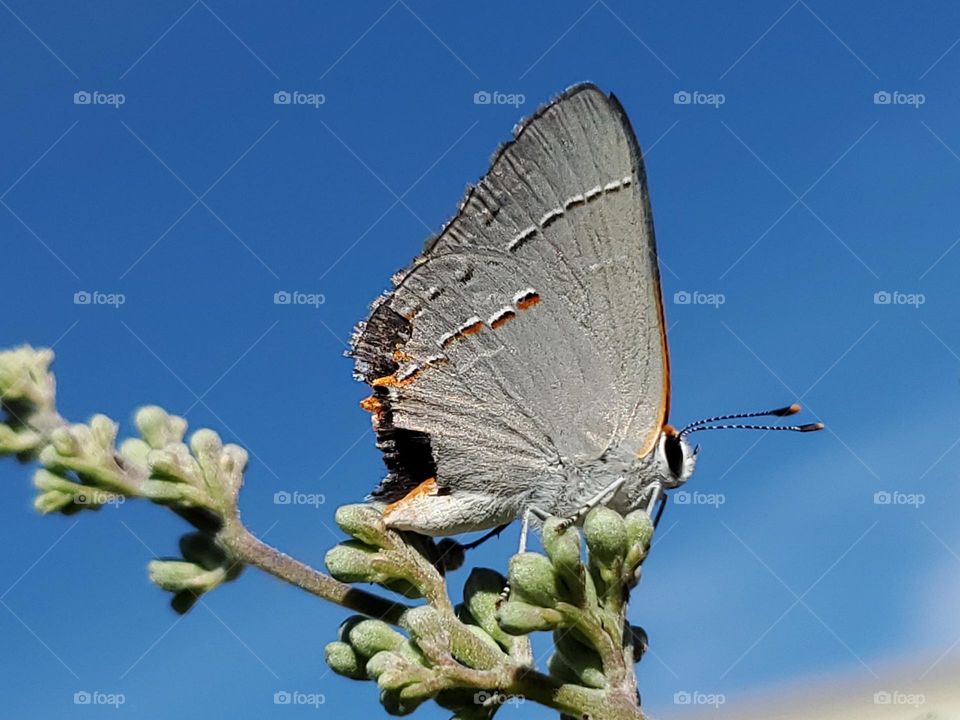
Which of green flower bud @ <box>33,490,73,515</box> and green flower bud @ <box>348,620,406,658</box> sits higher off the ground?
green flower bud @ <box>33,490,73,515</box>

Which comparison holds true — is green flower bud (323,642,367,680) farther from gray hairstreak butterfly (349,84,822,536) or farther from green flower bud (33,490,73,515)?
green flower bud (33,490,73,515)

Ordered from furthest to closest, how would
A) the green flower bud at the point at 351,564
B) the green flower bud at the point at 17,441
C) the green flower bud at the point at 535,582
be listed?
the green flower bud at the point at 17,441, the green flower bud at the point at 351,564, the green flower bud at the point at 535,582

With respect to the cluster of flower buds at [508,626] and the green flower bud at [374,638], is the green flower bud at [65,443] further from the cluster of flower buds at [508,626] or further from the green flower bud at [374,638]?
the green flower bud at [374,638]

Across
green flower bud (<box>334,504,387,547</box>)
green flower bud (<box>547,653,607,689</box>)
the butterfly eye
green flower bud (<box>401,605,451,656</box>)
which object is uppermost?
the butterfly eye

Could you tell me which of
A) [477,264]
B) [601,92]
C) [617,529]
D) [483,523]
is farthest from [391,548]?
[601,92]

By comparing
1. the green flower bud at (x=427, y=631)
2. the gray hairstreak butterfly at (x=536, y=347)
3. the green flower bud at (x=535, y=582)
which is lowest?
the green flower bud at (x=427, y=631)

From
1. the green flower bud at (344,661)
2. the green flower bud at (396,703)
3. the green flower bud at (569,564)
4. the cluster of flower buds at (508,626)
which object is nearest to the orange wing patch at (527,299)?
the cluster of flower buds at (508,626)

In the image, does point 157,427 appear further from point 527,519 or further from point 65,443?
point 527,519

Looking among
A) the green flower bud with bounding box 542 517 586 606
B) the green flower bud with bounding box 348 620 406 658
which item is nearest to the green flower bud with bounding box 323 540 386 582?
the green flower bud with bounding box 348 620 406 658
